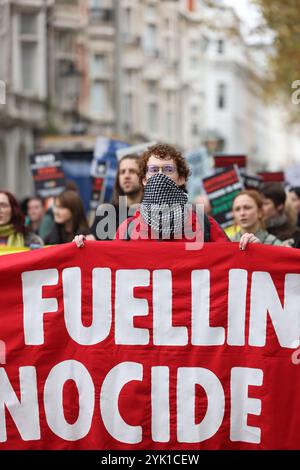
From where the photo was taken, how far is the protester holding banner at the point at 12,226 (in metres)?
7.50

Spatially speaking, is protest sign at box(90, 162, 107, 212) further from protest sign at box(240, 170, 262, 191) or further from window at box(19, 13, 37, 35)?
window at box(19, 13, 37, 35)

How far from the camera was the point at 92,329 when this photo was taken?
5438 mm

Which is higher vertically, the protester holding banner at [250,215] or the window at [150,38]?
the window at [150,38]

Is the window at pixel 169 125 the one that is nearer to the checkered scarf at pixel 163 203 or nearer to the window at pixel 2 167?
the window at pixel 2 167

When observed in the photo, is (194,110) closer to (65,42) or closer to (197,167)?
(65,42)

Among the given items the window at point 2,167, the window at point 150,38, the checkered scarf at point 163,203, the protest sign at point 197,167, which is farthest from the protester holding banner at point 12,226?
the window at point 150,38

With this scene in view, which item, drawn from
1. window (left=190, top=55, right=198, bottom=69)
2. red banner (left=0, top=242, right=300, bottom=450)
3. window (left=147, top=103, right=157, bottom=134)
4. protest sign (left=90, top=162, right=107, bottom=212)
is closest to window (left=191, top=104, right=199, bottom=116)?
window (left=190, top=55, right=198, bottom=69)

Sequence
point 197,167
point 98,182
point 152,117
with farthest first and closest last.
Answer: point 152,117
point 197,167
point 98,182

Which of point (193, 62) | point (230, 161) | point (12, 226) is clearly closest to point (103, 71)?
point (193, 62)

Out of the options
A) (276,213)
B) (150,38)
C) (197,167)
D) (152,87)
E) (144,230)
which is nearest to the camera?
(144,230)

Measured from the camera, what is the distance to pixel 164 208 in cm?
529

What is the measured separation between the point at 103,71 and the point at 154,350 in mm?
38111

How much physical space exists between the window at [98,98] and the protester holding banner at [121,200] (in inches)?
1418
